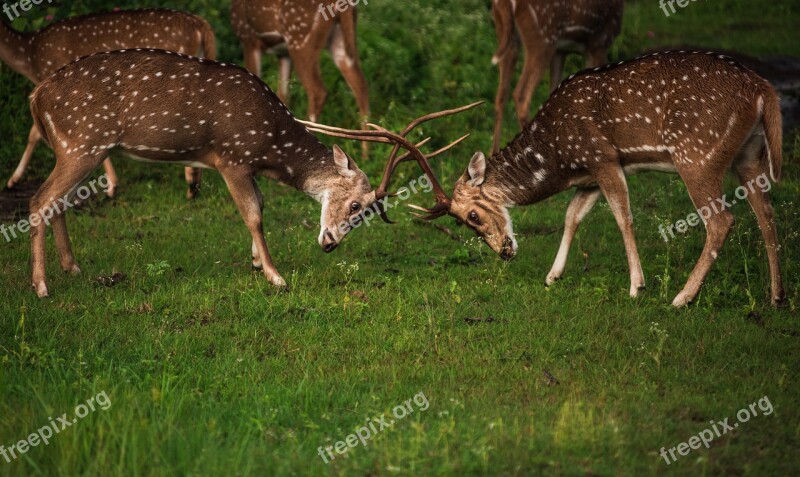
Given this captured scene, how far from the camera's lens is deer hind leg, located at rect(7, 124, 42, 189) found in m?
10.0

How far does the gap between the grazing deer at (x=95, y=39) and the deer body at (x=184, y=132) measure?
1.89 m

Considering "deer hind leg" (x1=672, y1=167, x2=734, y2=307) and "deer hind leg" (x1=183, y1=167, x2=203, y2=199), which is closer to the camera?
"deer hind leg" (x1=672, y1=167, x2=734, y2=307)

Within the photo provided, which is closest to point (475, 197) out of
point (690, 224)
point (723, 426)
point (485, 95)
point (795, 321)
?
point (690, 224)

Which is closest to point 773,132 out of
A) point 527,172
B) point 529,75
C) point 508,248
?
point 527,172

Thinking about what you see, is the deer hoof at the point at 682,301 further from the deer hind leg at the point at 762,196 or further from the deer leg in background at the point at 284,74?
the deer leg in background at the point at 284,74

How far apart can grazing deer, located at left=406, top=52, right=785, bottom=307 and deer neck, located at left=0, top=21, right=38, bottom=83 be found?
423cm

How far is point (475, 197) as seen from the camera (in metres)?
8.61

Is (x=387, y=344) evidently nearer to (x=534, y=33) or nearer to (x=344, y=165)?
(x=344, y=165)

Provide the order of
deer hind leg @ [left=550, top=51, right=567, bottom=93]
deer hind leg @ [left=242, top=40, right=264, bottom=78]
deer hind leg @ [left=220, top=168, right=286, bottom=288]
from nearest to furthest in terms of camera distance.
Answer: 1. deer hind leg @ [left=220, top=168, right=286, bottom=288]
2. deer hind leg @ [left=242, top=40, right=264, bottom=78]
3. deer hind leg @ [left=550, top=51, right=567, bottom=93]

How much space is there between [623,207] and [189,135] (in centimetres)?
319

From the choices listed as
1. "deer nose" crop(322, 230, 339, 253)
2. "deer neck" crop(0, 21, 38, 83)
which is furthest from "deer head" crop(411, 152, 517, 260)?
"deer neck" crop(0, 21, 38, 83)

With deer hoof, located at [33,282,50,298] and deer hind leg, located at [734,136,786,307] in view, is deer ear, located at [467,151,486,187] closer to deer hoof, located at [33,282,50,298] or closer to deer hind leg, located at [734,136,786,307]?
deer hind leg, located at [734,136,786,307]

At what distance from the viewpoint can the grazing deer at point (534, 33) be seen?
11.0 metres

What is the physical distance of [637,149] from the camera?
789cm
